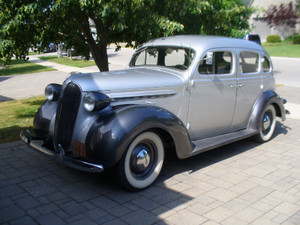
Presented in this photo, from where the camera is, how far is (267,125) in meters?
6.00

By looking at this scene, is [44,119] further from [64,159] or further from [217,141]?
[217,141]

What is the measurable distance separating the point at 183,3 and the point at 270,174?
3.77m

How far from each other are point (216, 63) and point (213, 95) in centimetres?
53

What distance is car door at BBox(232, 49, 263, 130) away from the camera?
5363mm

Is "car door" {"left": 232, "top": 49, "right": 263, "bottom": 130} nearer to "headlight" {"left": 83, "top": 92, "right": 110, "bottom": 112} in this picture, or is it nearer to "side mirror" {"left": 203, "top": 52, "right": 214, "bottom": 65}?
"side mirror" {"left": 203, "top": 52, "right": 214, "bottom": 65}

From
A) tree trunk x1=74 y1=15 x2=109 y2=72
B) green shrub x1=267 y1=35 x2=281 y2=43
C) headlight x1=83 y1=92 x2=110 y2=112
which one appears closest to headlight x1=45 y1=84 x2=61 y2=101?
headlight x1=83 y1=92 x2=110 y2=112

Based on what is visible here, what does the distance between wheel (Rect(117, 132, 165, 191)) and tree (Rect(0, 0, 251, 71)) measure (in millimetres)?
2468

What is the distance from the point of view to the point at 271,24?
36156 millimetres

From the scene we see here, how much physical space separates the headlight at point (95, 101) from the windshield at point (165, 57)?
4.86ft

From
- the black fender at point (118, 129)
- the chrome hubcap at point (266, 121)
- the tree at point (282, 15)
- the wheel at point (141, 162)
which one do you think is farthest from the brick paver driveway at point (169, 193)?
the tree at point (282, 15)

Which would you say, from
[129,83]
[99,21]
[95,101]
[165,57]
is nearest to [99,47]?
[99,21]

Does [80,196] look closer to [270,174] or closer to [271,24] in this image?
[270,174]

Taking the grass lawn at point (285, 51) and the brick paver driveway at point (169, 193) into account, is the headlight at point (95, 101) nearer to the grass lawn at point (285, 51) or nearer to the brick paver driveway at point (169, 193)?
the brick paver driveway at point (169, 193)

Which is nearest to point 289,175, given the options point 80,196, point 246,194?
point 246,194
